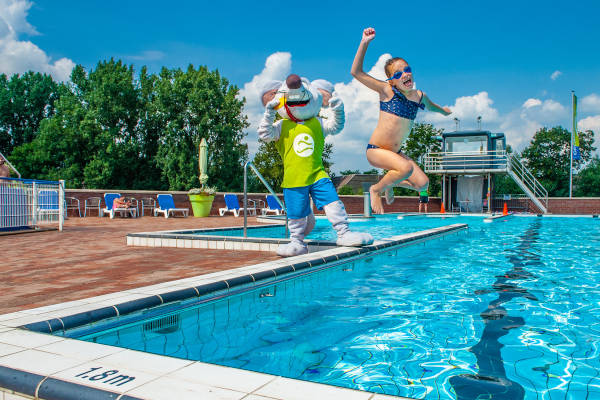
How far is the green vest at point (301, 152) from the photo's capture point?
5812mm

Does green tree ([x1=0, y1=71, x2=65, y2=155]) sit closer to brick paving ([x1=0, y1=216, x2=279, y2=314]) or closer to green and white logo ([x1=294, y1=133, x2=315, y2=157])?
brick paving ([x1=0, y1=216, x2=279, y2=314])

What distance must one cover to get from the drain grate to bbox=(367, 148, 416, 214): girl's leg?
3.51m

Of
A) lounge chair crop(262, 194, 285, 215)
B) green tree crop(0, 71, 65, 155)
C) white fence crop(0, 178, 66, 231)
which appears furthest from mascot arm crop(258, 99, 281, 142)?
green tree crop(0, 71, 65, 155)

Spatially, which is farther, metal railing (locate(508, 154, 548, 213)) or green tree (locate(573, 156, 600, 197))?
green tree (locate(573, 156, 600, 197))

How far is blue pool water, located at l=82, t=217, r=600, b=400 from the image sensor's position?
7.64 feet

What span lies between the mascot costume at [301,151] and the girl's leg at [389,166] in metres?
0.58

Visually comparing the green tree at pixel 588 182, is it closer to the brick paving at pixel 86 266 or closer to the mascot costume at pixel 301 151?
the mascot costume at pixel 301 151

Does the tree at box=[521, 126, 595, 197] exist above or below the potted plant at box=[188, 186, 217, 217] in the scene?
above

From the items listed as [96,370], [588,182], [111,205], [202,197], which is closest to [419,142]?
[588,182]

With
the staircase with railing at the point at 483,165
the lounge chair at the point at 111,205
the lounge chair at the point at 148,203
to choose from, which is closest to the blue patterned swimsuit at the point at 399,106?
the lounge chair at the point at 111,205

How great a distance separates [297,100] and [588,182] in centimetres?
4092

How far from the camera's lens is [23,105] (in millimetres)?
38781

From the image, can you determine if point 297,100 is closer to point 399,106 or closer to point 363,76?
point 363,76

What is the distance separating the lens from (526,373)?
241cm
